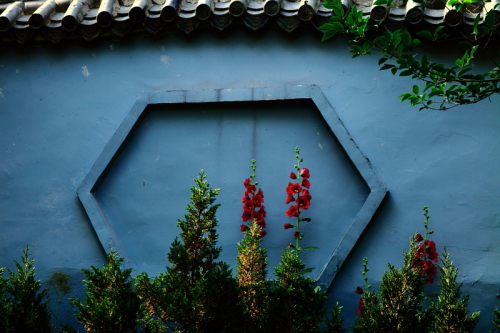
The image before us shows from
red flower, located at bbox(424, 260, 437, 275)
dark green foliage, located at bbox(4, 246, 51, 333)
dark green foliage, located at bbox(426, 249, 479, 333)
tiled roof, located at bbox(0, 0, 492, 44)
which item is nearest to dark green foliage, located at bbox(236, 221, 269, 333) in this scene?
dark green foliage, located at bbox(426, 249, 479, 333)

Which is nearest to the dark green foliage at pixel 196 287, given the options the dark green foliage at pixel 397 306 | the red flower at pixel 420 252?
the dark green foliage at pixel 397 306

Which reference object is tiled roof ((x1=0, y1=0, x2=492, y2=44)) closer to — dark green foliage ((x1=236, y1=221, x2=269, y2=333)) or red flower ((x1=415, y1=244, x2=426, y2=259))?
red flower ((x1=415, y1=244, x2=426, y2=259))

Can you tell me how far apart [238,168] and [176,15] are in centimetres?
131

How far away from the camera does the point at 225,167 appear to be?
475 cm

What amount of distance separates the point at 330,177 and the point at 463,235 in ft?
3.38

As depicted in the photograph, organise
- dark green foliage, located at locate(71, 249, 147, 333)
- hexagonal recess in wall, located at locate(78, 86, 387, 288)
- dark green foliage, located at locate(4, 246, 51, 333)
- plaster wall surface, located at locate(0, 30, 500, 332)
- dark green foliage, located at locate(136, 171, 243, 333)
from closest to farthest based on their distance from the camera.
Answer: dark green foliage, located at locate(136, 171, 243, 333), dark green foliage, located at locate(71, 249, 147, 333), dark green foliage, located at locate(4, 246, 51, 333), plaster wall surface, located at locate(0, 30, 500, 332), hexagonal recess in wall, located at locate(78, 86, 387, 288)

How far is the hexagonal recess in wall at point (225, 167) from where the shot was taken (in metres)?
A: 4.52

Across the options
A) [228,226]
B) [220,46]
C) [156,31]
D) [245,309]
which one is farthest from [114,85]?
[245,309]

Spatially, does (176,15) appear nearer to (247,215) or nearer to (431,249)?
(247,215)

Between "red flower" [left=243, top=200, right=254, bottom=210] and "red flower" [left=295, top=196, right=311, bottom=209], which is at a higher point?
"red flower" [left=243, top=200, right=254, bottom=210]

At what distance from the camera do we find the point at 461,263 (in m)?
4.19

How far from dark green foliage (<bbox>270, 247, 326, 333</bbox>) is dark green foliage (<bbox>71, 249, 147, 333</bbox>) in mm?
830

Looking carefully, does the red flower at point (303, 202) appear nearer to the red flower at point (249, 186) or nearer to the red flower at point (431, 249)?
the red flower at point (249, 186)

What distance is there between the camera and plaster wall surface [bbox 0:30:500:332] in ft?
14.0
